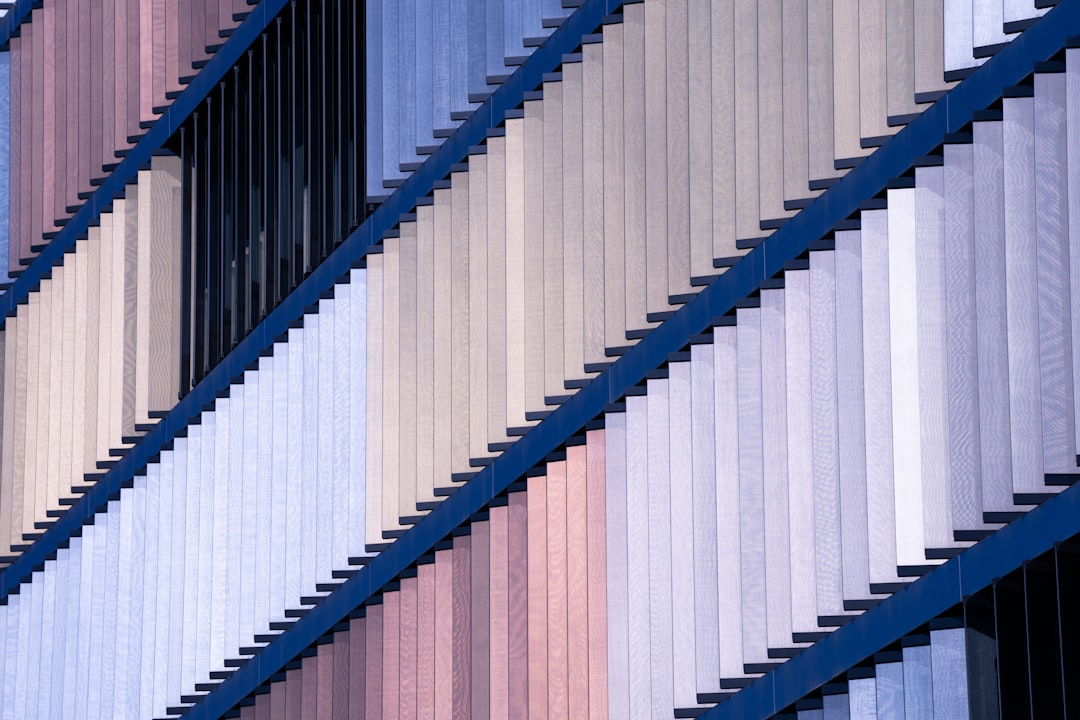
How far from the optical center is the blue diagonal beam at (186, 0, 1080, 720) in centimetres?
2067

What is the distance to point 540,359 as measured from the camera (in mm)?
26969

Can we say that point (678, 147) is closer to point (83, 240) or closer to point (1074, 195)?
point (1074, 195)

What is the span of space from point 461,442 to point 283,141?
6059 mm

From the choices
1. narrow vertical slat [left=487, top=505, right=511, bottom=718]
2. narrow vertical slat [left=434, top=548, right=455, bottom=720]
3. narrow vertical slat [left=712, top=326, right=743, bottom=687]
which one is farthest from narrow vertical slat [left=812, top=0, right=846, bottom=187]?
narrow vertical slat [left=434, top=548, right=455, bottom=720]

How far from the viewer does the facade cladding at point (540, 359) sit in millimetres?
20656

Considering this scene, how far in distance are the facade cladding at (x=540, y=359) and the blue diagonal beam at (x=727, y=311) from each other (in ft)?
0.15

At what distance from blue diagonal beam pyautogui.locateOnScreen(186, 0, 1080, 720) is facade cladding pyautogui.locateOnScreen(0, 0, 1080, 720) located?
0.15 feet

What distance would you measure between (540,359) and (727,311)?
11.5 feet

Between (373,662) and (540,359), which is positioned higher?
(540,359)

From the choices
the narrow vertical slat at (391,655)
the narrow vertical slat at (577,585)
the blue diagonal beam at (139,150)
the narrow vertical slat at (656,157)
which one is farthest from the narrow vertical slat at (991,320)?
the blue diagonal beam at (139,150)

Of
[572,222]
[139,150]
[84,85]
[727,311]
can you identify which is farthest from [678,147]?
[84,85]

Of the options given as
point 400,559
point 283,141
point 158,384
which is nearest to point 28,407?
point 158,384

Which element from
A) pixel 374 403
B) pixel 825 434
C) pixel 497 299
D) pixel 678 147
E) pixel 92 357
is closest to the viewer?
pixel 825 434

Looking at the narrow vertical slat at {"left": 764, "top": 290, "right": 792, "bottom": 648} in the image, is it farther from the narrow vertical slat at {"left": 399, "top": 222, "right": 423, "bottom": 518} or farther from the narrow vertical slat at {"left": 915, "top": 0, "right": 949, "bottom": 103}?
the narrow vertical slat at {"left": 399, "top": 222, "right": 423, "bottom": 518}
